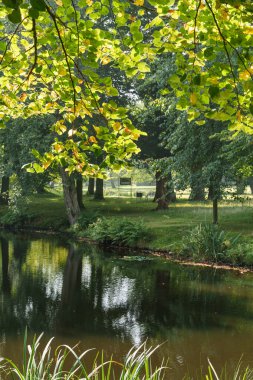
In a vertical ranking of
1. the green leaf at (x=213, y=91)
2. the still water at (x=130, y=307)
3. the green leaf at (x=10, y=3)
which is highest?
the green leaf at (x=10, y=3)

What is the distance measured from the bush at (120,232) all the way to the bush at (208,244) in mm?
3218

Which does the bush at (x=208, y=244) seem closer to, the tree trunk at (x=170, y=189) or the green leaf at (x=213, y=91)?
the tree trunk at (x=170, y=189)

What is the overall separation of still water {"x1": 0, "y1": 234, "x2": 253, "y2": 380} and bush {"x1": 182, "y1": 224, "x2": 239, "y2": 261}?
1203mm

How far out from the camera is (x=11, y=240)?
26984 millimetres

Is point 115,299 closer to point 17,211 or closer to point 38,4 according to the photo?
point 38,4

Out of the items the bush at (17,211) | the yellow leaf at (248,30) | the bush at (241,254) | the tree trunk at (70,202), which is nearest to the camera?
the yellow leaf at (248,30)

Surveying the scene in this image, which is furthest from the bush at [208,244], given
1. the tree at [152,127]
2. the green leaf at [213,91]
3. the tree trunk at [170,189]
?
the green leaf at [213,91]

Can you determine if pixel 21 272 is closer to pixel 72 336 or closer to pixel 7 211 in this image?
pixel 72 336

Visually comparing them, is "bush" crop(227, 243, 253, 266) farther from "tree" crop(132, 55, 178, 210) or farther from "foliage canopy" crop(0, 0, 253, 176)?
"foliage canopy" crop(0, 0, 253, 176)

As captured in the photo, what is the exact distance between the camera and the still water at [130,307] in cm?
1024

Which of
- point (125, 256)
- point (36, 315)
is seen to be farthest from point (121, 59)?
point (125, 256)

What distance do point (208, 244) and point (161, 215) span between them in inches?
437

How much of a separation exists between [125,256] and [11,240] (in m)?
8.66

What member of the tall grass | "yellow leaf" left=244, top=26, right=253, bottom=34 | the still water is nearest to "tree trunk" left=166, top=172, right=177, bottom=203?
the still water
